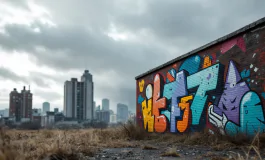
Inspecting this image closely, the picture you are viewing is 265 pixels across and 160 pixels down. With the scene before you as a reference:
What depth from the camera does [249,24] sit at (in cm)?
771

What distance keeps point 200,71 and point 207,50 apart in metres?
0.92

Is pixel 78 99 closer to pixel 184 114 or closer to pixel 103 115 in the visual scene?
pixel 103 115

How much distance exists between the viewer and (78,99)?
81.4 metres

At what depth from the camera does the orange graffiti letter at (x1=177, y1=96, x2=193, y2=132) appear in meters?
10.8

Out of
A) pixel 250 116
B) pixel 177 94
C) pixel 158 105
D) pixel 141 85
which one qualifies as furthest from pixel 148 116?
pixel 250 116

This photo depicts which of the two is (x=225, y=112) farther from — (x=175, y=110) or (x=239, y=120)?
(x=175, y=110)

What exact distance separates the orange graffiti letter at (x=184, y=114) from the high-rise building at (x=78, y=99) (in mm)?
71833

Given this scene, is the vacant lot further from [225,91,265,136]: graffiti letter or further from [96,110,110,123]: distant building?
[96,110,110,123]: distant building

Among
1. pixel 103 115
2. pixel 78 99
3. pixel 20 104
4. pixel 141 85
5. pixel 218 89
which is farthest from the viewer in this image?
pixel 103 115

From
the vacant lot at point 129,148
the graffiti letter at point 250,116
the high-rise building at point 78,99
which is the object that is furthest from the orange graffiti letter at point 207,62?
the high-rise building at point 78,99

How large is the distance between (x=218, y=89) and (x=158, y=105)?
17.7ft

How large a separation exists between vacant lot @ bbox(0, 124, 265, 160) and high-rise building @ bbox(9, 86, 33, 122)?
267 feet

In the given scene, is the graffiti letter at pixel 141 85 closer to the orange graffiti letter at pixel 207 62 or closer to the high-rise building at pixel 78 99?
the orange graffiti letter at pixel 207 62

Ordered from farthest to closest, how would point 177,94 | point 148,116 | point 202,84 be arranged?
point 148,116 < point 177,94 < point 202,84
